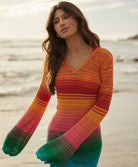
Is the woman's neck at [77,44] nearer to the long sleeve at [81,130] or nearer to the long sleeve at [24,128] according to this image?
the long sleeve at [81,130]

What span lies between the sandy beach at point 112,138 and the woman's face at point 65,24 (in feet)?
8.36

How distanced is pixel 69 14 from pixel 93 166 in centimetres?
109


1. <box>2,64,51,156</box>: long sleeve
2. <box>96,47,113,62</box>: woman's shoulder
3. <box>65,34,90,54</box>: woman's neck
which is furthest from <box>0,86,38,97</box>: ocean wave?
<box>96,47,113,62</box>: woman's shoulder

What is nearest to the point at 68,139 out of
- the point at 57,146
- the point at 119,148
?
the point at 57,146

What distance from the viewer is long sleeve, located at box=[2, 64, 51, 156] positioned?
2332 millimetres

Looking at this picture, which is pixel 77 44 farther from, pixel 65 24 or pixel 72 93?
pixel 72 93

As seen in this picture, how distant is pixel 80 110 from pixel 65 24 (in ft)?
2.05

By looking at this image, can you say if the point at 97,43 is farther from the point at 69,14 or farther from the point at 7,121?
the point at 7,121

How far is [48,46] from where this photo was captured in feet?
8.00

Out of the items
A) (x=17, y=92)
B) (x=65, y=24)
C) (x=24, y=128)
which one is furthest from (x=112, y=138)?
(x=17, y=92)

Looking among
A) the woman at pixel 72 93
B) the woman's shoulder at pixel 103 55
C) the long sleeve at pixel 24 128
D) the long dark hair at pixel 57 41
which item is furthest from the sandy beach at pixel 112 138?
the woman's shoulder at pixel 103 55

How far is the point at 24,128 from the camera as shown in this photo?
235 centimetres

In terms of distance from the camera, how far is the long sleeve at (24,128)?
2.33 metres

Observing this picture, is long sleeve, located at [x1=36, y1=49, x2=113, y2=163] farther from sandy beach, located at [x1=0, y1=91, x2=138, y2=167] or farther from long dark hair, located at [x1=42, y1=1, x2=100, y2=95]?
sandy beach, located at [x1=0, y1=91, x2=138, y2=167]
